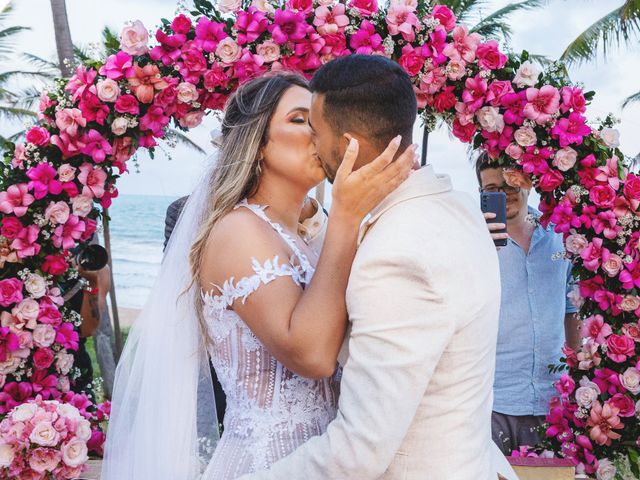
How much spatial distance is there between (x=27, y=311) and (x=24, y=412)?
2.15 feet

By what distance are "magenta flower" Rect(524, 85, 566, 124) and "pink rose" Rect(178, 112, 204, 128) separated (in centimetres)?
213

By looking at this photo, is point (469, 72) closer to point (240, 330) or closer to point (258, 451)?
point (240, 330)

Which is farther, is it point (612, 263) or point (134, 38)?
point (134, 38)

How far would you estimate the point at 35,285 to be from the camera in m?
4.57

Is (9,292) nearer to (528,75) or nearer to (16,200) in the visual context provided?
(16,200)

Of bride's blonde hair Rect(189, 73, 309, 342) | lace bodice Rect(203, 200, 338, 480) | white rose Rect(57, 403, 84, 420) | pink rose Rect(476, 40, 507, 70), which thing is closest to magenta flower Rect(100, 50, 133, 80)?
bride's blonde hair Rect(189, 73, 309, 342)

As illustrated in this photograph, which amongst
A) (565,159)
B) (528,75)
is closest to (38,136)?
(528,75)

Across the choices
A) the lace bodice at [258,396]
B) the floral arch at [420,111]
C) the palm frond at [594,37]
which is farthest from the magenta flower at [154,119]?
the palm frond at [594,37]

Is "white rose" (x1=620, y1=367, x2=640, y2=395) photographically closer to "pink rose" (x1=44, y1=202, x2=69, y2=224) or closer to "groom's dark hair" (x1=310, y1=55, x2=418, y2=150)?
"groom's dark hair" (x1=310, y1=55, x2=418, y2=150)

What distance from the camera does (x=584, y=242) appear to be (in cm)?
445

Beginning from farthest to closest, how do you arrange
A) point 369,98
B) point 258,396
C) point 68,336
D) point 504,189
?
point 504,189
point 68,336
point 258,396
point 369,98

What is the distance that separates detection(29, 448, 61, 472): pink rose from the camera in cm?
424

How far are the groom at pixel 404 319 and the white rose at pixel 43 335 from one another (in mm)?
2758

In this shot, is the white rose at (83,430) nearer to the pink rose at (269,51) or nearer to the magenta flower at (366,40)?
the pink rose at (269,51)
